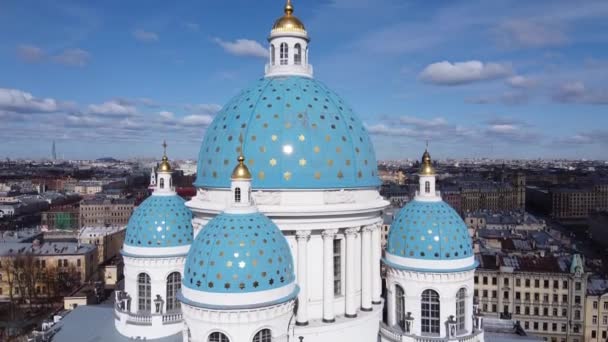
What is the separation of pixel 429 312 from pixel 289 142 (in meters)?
11.7

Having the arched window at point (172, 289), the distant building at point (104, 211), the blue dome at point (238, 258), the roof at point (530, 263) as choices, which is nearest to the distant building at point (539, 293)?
the roof at point (530, 263)

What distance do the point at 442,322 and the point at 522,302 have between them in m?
30.8

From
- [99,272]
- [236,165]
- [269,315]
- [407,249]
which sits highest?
[236,165]

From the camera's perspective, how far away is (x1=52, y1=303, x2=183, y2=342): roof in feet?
99.2

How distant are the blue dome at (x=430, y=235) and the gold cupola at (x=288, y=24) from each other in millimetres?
12473

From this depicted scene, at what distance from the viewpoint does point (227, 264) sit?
21.4 meters

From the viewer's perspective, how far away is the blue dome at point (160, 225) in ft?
100

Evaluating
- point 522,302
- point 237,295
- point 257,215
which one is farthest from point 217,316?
point 522,302

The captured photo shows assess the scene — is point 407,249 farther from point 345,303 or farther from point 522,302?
point 522,302

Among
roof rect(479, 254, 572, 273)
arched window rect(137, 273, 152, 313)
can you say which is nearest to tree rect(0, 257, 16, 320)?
arched window rect(137, 273, 152, 313)

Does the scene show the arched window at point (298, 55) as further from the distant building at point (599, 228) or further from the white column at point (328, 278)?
the distant building at point (599, 228)

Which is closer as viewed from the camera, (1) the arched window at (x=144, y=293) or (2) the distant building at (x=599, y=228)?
(1) the arched window at (x=144, y=293)

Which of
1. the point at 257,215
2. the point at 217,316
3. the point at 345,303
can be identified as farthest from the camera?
the point at 345,303

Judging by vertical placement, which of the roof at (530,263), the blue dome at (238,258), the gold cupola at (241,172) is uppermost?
the gold cupola at (241,172)
